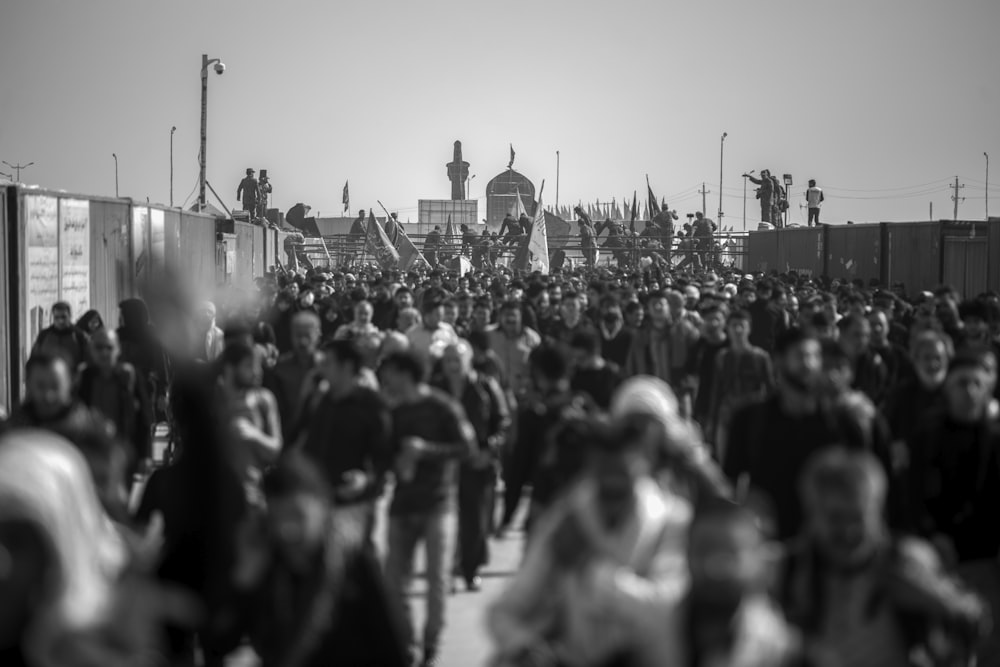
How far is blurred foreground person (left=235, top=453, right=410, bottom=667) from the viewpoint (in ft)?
17.1

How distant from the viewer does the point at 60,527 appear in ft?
16.3

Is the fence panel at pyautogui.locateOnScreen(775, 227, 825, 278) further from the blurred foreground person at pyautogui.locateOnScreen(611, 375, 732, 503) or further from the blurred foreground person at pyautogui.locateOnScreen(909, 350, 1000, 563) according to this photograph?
the blurred foreground person at pyautogui.locateOnScreen(611, 375, 732, 503)

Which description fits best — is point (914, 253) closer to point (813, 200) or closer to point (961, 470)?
point (813, 200)

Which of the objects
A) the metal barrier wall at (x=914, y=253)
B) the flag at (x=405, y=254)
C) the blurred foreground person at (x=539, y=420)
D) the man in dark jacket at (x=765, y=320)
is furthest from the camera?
the flag at (x=405, y=254)

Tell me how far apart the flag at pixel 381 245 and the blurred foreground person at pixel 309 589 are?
32.7m

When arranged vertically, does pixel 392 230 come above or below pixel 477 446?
above

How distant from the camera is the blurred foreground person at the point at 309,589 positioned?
17.1ft

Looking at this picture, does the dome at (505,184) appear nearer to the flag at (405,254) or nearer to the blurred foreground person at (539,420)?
the flag at (405,254)

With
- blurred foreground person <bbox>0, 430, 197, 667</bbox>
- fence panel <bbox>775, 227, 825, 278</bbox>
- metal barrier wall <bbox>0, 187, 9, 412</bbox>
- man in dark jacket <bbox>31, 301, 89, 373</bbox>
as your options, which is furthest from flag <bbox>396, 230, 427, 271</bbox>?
blurred foreground person <bbox>0, 430, 197, 667</bbox>

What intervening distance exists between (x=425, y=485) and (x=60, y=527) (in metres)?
3.45

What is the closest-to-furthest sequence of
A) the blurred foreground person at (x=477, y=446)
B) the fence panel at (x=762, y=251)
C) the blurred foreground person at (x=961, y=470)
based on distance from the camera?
1. the blurred foreground person at (x=961, y=470)
2. the blurred foreground person at (x=477, y=446)
3. the fence panel at (x=762, y=251)

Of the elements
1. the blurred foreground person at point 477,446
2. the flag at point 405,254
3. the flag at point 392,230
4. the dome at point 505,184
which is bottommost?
the blurred foreground person at point 477,446

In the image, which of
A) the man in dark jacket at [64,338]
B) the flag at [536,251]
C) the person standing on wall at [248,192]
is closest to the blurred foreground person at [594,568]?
the man in dark jacket at [64,338]

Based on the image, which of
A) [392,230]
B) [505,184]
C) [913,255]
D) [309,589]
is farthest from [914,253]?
[505,184]
